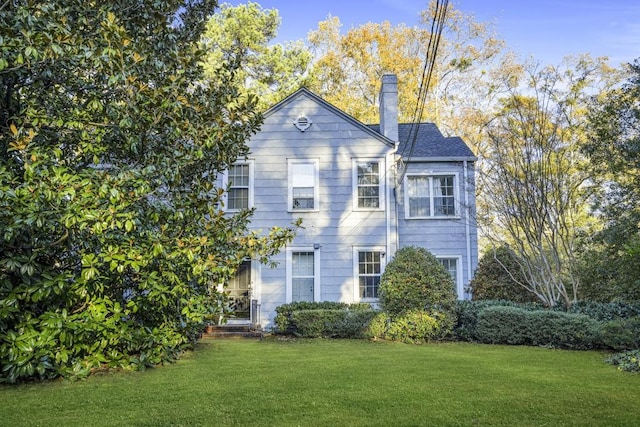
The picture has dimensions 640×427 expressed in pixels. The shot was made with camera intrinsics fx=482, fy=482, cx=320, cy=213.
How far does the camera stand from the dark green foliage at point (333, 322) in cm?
1186

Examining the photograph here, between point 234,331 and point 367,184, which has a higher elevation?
point 367,184

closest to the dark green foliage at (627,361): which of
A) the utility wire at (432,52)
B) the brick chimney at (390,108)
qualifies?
the utility wire at (432,52)

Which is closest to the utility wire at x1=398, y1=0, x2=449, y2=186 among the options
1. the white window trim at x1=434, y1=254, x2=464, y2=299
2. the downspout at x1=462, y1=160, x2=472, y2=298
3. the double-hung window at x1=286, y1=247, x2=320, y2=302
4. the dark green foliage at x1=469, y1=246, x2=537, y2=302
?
the downspout at x1=462, y1=160, x2=472, y2=298

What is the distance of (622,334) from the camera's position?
29.0ft

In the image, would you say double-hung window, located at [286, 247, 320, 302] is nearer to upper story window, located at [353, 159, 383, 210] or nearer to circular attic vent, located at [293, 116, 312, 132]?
upper story window, located at [353, 159, 383, 210]

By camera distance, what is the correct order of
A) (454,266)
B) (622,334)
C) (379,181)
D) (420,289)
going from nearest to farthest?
(622,334) < (420,289) < (379,181) < (454,266)

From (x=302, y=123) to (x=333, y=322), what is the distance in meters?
5.68

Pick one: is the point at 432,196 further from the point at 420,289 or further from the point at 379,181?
the point at 420,289

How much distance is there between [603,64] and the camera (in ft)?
60.1

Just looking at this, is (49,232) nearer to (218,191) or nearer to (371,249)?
(218,191)

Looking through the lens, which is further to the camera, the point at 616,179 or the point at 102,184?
the point at 616,179

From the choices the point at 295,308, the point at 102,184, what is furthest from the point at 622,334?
the point at 102,184

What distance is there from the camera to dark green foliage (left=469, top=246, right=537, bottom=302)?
43.9 ft

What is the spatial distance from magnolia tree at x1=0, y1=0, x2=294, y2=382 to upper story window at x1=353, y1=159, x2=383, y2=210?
673cm
